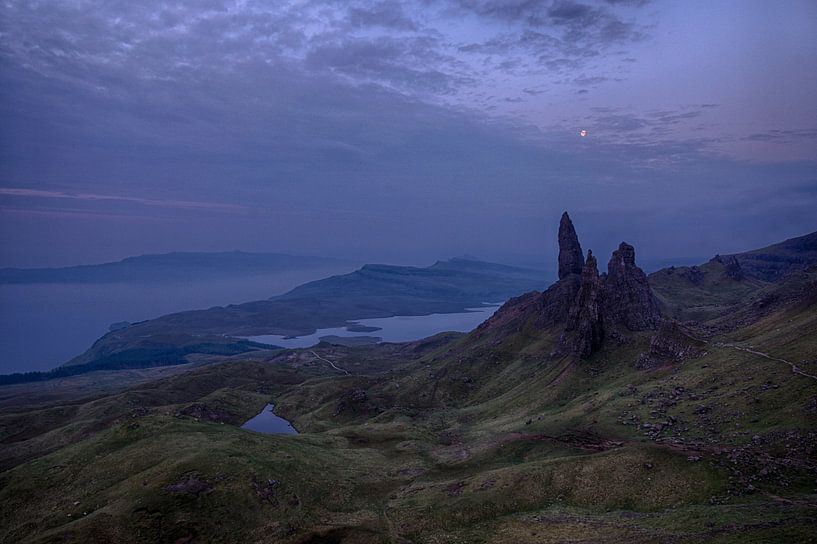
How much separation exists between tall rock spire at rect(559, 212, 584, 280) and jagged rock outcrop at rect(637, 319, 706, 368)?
316 ft

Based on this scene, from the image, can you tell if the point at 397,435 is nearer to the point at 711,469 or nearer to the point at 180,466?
the point at 180,466

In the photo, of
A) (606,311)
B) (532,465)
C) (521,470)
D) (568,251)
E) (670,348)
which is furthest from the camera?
(568,251)

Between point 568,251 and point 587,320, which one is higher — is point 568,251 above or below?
above

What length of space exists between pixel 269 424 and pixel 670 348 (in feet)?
387

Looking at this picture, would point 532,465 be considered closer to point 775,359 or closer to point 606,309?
point 775,359

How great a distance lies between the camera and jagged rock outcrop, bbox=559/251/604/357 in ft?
379

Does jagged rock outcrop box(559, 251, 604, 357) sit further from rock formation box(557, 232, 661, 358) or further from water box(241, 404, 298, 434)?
water box(241, 404, 298, 434)

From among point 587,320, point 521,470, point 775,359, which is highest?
point 775,359

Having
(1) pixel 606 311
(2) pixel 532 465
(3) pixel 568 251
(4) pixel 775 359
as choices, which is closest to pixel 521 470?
(2) pixel 532 465

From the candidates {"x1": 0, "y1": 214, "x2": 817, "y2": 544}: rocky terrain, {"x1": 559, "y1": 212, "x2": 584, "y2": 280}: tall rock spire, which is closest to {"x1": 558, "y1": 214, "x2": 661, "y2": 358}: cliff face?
{"x1": 0, "y1": 214, "x2": 817, "y2": 544}: rocky terrain

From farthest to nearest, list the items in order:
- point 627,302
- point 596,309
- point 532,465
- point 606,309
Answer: point 627,302 → point 606,309 → point 596,309 → point 532,465

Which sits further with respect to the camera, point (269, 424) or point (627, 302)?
point (269, 424)

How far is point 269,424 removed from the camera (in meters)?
144

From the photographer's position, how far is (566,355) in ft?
409
